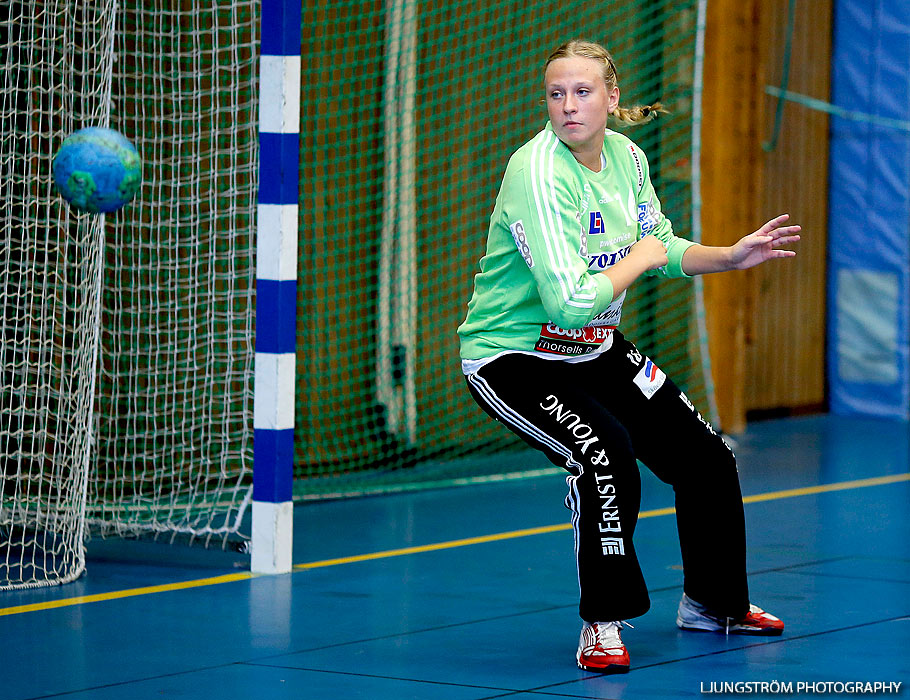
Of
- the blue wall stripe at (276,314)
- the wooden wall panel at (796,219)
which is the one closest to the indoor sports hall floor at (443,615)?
the blue wall stripe at (276,314)

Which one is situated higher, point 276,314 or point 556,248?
point 556,248

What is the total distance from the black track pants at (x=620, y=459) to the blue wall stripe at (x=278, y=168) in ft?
4.69

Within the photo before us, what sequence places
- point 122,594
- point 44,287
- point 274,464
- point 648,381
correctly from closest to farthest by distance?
point 648,381
point 122,594
point 274,464
point 44,287

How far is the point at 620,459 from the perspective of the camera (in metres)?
3.96

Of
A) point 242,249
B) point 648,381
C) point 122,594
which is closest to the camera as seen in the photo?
point 648,381

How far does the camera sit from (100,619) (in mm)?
4641

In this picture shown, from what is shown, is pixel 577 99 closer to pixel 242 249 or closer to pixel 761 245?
pixel 761 245

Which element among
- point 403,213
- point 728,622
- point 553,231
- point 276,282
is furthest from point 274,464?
point 403,213

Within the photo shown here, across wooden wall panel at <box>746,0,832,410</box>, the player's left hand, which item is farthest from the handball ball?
wooden wall panel at <box>746,0,832,410</box>

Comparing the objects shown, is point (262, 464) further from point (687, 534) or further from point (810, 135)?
point (810, 135)

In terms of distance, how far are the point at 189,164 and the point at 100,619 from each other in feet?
8.66

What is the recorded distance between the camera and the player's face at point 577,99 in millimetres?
3998

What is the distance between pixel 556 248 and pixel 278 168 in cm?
171

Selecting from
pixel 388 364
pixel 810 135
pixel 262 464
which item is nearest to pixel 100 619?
pixel 262 464
